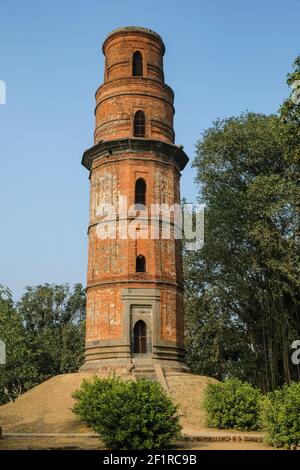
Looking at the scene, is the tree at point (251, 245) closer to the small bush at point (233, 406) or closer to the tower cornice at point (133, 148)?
the tower cornice at point (133, 148)

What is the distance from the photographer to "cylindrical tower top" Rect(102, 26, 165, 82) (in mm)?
25859

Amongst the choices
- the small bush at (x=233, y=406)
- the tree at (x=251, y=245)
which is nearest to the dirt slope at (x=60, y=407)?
the small bush at (x=233, y=406)

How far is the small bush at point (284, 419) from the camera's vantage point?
38.8 ft

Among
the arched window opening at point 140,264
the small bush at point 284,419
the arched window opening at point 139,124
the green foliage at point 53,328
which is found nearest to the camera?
the small bush at point 284,419

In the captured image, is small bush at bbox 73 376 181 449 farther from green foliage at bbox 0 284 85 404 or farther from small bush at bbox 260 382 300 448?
green foliage at bbox 0 284 85 404

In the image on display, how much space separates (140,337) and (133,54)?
543 inches

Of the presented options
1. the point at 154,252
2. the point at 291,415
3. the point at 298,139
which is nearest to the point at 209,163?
the point at 154,252

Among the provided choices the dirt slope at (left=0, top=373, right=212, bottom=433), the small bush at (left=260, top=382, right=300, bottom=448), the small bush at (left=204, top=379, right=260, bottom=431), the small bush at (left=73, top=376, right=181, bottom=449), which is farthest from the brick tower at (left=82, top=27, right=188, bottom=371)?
the small bush at (left=73, top=376, right=181, bottom=449)

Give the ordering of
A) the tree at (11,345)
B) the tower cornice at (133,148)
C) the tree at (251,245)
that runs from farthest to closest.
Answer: the tower cornice at (133,148)
the tree at (251,245)
the tree at (11,345)

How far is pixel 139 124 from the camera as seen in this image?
24984mm

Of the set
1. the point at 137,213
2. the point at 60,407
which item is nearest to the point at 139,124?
the point at 137,213

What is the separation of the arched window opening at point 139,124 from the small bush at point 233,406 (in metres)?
12.8

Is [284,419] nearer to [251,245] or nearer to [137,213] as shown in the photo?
[251,245]
